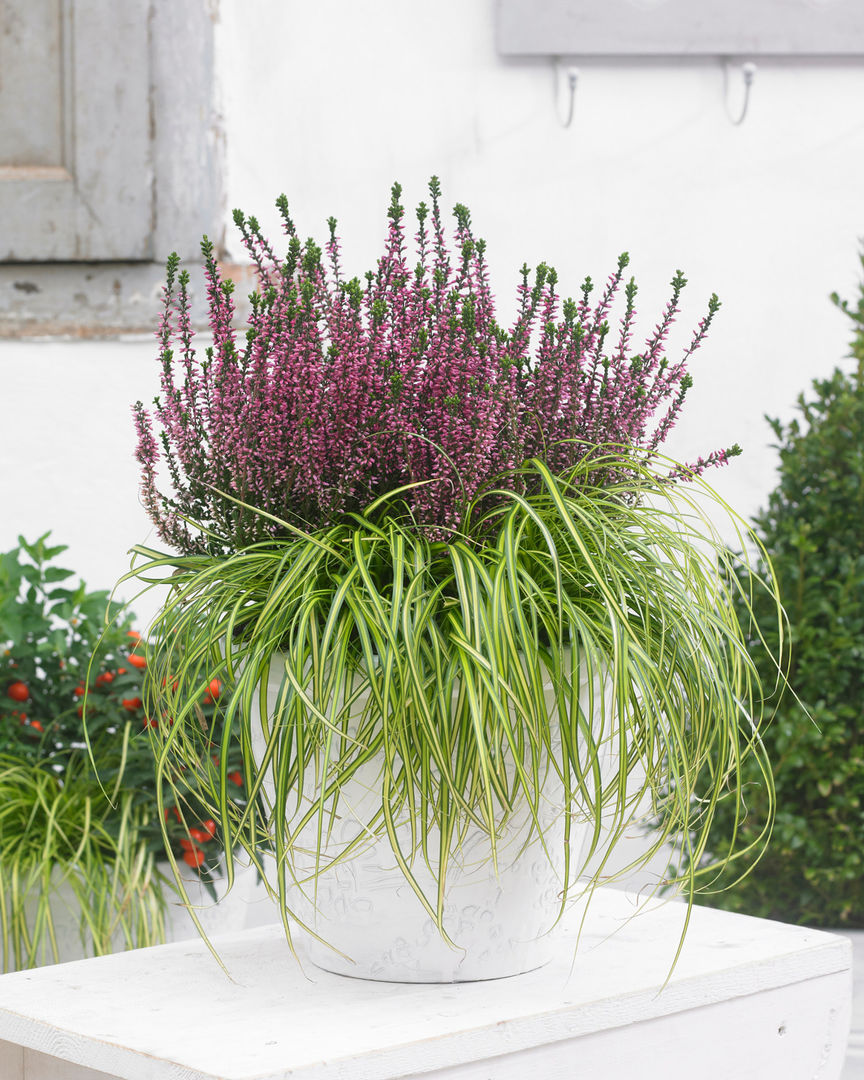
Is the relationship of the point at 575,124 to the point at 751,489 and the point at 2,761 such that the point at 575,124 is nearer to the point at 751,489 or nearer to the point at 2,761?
the point at 751,489

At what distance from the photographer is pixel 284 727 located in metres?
0.88

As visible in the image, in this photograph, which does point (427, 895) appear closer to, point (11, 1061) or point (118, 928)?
point (11, 1061)

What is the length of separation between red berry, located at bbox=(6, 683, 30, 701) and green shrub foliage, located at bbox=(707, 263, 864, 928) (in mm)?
1261

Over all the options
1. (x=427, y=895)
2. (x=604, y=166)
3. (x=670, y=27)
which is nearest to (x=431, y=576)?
(x=427, y=895)

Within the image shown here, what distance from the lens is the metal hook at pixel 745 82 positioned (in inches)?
103

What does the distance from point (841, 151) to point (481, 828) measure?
2282 mm

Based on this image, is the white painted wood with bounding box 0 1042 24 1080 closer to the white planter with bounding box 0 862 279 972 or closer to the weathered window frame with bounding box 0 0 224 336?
the white planter with bounding box 0 862 279 972

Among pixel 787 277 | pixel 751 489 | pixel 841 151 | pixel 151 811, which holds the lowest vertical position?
pixel 151 811

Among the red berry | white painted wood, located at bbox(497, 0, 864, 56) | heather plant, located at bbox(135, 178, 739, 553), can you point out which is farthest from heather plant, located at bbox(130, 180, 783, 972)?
white painted wood, located at bbox(497, 0, 864, 56)

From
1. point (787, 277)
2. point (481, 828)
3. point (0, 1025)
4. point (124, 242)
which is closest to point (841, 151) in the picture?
point (787, 277)

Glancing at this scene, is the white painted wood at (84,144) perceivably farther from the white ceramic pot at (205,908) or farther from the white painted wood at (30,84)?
the white ceramic pot at (205,908)

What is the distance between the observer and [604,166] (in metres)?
2.66

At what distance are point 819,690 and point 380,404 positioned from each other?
4.85ft

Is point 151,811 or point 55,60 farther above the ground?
point 55,60
